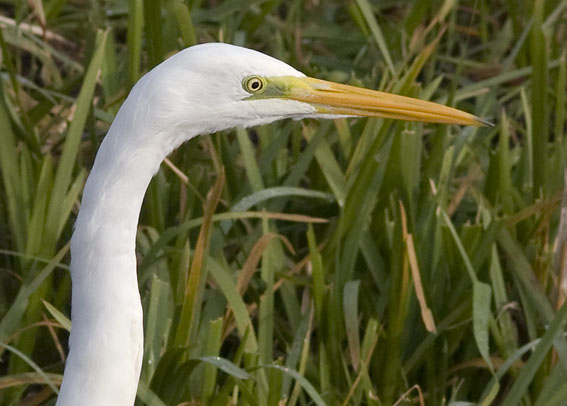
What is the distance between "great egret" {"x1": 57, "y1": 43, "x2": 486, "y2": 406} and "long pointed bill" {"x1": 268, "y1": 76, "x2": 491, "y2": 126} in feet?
0.17

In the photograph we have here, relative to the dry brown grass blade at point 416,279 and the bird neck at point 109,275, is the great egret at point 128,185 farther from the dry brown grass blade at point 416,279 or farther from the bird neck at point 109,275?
the dry brown grass blade at point 416,279

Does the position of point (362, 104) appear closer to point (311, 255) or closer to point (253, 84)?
point (253, 84)

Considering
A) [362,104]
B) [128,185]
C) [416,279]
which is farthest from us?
[416,279]

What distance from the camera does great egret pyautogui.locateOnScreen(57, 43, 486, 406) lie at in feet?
5.10

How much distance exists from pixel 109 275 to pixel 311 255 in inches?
33.1

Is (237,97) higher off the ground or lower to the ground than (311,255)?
higher

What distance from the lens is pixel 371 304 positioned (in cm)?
251

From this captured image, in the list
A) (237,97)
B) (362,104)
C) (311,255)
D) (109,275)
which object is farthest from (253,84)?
(311,255)

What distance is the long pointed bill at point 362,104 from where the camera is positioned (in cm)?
173

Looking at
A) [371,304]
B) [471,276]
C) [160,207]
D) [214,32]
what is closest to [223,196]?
[160,207]

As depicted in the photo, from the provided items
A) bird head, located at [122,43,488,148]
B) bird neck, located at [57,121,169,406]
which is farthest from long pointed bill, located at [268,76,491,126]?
bird neck, located at [57,121,169,406]

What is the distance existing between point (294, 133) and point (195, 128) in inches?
47.4

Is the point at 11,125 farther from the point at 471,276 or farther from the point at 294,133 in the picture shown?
the point at 471,276

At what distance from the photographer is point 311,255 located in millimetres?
2357
